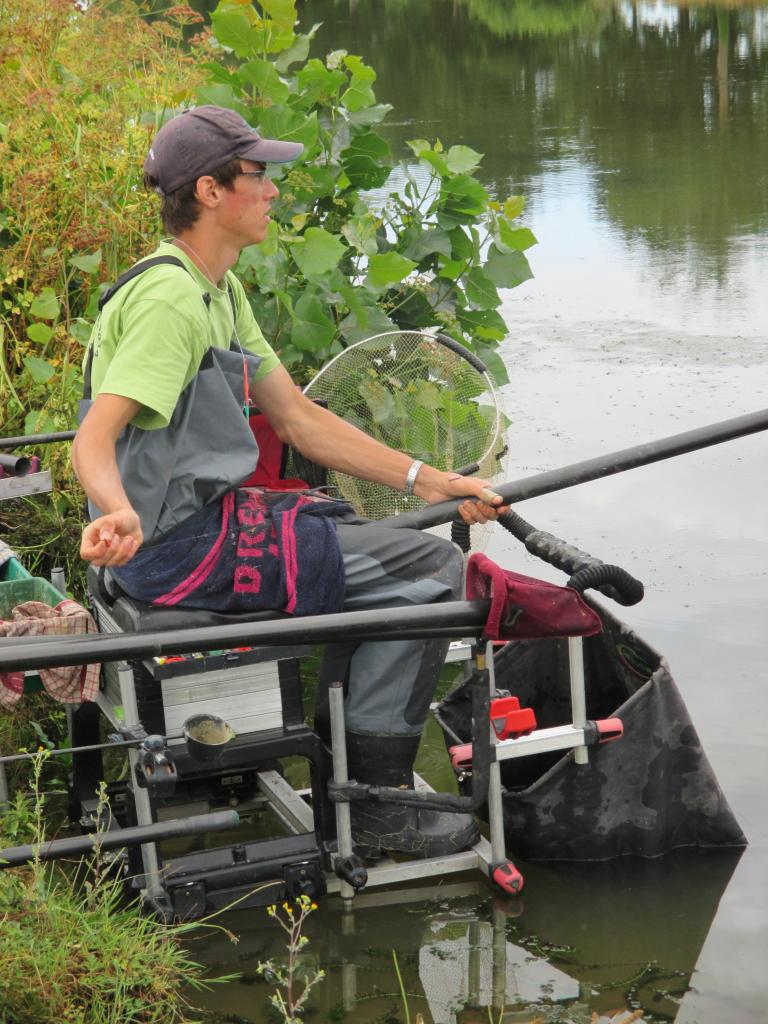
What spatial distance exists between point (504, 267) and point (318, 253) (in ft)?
2.83

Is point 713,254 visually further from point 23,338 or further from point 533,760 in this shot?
point 533,760

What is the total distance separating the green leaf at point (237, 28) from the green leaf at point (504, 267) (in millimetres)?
1221

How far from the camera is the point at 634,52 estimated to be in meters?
21.4

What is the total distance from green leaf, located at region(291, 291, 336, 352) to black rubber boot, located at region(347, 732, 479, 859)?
2272mm

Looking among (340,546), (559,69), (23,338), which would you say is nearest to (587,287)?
(23,338)

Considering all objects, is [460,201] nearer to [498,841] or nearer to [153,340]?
[153,340]

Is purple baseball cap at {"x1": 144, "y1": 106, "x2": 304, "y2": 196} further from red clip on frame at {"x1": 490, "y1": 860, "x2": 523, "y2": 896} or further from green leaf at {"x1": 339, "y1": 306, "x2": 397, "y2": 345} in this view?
green leaf at {"x1": 339, "y1": 306, "x2": 397, "y2": 345}

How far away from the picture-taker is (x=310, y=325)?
18.6 ft

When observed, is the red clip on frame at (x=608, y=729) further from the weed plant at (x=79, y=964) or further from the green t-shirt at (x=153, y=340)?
the green t-shirt at (x=153, y=340)

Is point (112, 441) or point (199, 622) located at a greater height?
point (112, 441)

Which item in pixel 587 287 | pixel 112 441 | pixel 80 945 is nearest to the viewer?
pixel 80 945

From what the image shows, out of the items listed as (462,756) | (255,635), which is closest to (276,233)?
(462,756)

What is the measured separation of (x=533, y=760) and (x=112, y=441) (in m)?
1.61

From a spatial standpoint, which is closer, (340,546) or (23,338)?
(340,546)
